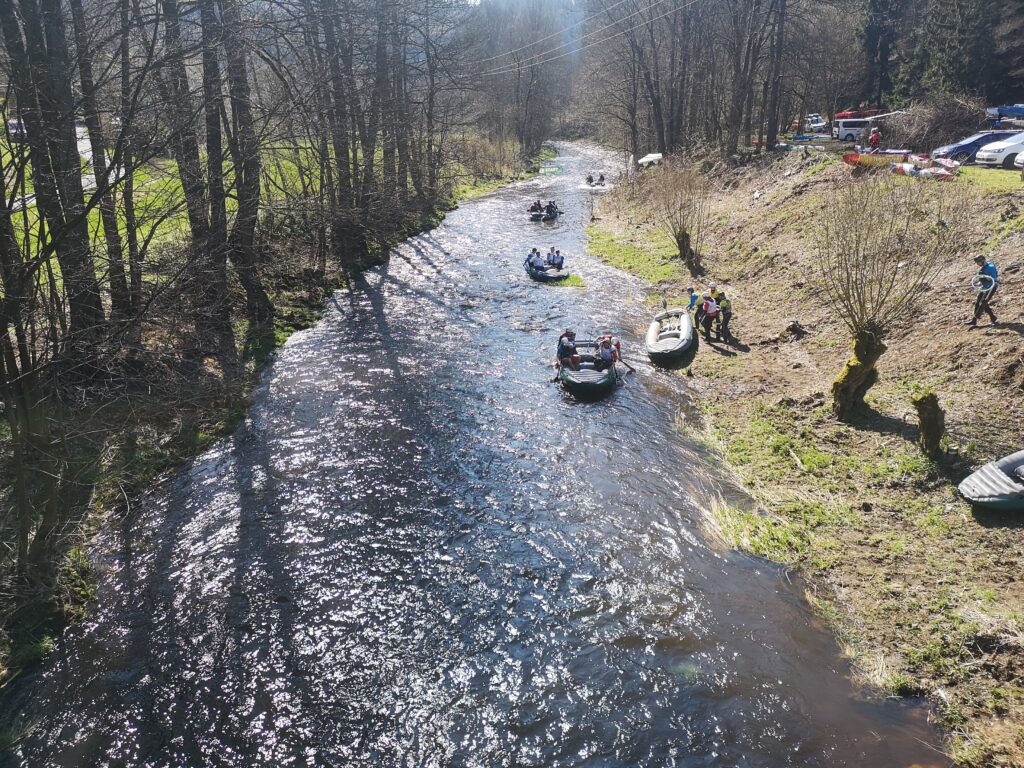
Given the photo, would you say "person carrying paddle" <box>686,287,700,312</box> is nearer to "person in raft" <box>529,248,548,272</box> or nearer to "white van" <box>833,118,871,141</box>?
"person in raft" <box>529,248,548,272</box>

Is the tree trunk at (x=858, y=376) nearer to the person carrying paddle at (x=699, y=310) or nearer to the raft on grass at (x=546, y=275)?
the person carrying paddle at (x=699, y=310)

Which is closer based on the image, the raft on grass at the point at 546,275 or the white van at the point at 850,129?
the raft on grass at the point at 546,275

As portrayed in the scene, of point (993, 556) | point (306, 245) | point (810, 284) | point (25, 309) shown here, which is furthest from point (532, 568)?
point (306, 245)

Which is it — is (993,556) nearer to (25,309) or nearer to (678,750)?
(678,750)

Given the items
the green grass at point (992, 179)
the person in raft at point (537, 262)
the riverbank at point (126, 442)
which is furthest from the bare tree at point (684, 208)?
the riverbank at point (126, 442)

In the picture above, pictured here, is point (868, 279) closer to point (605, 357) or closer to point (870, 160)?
point (605, 357)

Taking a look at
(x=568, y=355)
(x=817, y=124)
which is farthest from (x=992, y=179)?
(x=817, y=124)
